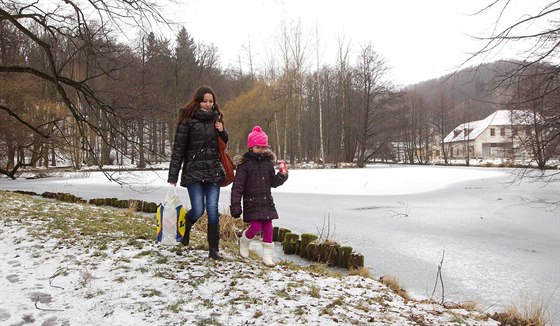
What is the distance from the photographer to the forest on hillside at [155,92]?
555 cm

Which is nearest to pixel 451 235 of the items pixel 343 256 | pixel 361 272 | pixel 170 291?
pixel 343 256

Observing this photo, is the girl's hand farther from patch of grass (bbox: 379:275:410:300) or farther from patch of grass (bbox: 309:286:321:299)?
patch of grass (bbox: 379:275:410:300)

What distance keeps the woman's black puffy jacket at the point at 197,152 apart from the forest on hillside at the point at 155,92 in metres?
1.80

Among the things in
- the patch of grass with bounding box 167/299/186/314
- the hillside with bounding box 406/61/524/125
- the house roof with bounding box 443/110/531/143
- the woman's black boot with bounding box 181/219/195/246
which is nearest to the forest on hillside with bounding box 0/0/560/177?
the hillside with bounding box 406/61/524/125

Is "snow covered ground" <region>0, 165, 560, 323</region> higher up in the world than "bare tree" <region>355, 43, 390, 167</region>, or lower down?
lower down

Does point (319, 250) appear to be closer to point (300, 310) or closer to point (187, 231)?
point (187, 231)

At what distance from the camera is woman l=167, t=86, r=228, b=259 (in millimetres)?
3908

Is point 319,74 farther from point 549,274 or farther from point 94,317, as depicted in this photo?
point 94,317

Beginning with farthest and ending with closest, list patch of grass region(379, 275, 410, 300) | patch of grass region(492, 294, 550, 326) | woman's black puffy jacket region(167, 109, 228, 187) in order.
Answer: patch of grass region(379, 275, 410, 300) → woman's black puffy jacket region(167, 109, 228, 187) → patch of grass region(492, 294, 550, 326)

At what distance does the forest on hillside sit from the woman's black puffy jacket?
5.89 ft

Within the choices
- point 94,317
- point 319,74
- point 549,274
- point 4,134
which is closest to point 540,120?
point 549,274

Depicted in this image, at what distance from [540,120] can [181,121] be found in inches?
279

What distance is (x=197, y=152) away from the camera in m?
3.93

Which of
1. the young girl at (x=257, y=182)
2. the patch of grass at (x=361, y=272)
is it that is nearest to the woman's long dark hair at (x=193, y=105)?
the young girl at (x=257, y=182)
